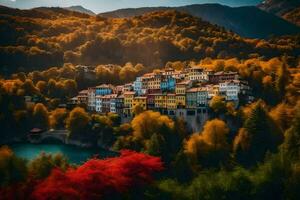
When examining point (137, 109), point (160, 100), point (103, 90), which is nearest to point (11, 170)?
point (137, 109)

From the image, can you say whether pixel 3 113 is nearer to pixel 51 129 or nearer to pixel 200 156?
pixel 51 129

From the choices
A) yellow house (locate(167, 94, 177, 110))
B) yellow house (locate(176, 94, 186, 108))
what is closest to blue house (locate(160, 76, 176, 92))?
yellow house (locate(167, 94, 177, 110))

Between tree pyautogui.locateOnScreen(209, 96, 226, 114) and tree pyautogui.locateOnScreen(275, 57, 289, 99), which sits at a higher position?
tree pyautogui.locateOnScreen(275, 57, 289, 99)

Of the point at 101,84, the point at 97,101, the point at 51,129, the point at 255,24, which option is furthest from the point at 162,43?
the point at 255,24

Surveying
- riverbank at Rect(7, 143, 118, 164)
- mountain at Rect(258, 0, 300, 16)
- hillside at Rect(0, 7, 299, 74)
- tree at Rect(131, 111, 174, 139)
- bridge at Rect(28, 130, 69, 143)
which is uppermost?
mountain at Rect(258, 0, 300, 16)

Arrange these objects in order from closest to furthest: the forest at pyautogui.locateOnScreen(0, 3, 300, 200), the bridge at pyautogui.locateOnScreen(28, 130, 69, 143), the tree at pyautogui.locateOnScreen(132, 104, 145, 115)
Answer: the forest at pyautogui.locateOnScreen(0, 3, 300, 200), the tree at pyautogui.locateOnScreen(132, 104, 145, 115), the bridge at pyautogui.locateOnScreen(28, 130, 69, 143)

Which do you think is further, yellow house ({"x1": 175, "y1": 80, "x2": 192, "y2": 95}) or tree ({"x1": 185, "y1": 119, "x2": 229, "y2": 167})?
yellow house ({"x1": 175, "y1": 80, "x2": 192, "y2": 95})

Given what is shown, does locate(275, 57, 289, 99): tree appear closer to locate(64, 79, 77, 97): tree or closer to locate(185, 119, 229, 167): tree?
locate(185, 119, 229, 167): tree

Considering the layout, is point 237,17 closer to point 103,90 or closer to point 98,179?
point 103,90
